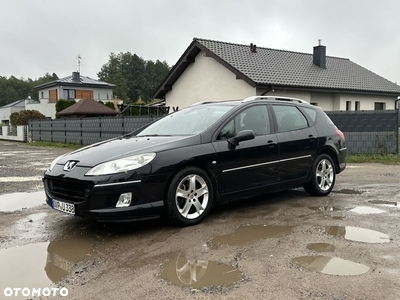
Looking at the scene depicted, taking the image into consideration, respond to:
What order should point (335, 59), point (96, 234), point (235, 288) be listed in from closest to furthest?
1. point (235, 288)
2. point (96, 234)
3. point (335, 59)

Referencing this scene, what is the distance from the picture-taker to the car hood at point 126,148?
15.8ft

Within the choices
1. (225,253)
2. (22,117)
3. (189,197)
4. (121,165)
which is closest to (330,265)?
(225,253)

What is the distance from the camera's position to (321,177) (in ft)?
22.3

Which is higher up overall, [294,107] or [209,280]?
[294,107]

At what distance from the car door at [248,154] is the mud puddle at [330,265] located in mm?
1742

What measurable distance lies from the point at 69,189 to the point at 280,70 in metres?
17.7

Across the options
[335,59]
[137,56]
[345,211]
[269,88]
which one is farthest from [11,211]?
[137,56]

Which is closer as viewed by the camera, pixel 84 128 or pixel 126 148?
pixel 126 148

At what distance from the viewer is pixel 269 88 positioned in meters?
18.4

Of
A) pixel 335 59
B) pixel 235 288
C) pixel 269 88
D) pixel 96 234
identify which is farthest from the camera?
pixel 335 59

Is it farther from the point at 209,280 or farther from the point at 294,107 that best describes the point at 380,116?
the point at 209,280

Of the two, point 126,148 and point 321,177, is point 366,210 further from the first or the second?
point 126,148

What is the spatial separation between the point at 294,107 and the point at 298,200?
1542 millimetres

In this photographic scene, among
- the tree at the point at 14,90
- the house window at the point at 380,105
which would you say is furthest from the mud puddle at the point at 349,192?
the tree at the point at 14,90
